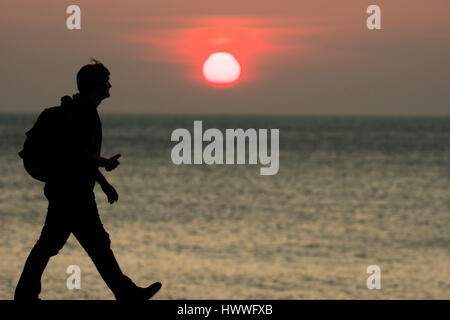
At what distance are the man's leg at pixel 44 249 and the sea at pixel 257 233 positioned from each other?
57.5 ft

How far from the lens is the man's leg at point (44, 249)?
6.22m

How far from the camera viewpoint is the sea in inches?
1004

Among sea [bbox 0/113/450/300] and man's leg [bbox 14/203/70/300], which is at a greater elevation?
sea [bbox 0/113/450/300]

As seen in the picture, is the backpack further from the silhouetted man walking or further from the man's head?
the man's head

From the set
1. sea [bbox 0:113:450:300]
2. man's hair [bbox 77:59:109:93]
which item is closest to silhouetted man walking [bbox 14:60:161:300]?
man's hair [bbox 77:59:109:93]

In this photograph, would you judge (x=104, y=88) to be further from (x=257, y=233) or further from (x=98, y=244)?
(x=257, y=233)

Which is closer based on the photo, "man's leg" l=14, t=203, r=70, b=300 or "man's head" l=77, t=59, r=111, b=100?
"man's head" l=77, t=59, r=111, b=100

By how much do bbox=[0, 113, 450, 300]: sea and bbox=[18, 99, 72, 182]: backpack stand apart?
59.0 ft

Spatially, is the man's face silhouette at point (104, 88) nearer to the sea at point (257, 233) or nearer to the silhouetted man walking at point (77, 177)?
the silhouetted man walking at point (77, 177)

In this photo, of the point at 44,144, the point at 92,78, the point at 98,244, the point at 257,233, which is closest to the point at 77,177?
the point at 44,144

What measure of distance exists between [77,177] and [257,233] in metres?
30.0

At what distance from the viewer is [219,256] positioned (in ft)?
96.5

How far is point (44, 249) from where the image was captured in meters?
6.27

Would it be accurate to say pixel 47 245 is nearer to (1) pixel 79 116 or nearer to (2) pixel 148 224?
(1) pixel 79 116
